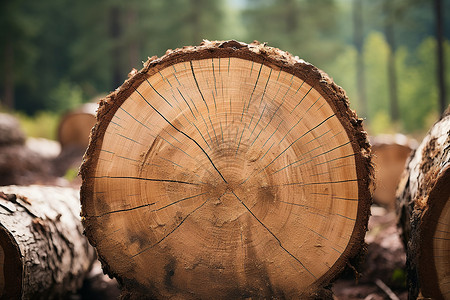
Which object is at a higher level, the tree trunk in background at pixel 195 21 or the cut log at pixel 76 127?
the tree trunk in background at pixel 195 21

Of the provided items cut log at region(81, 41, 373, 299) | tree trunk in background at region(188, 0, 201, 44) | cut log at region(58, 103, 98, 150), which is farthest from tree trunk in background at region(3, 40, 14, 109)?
cut log at region(81, 41, 373, 299)

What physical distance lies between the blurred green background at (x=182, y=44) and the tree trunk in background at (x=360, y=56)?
0.25 feet

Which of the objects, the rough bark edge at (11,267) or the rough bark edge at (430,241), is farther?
the rough bark edge at (11,267)

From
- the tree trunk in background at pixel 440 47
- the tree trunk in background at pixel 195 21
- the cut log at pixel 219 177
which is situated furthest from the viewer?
the tree trunk in background at pixel 195 21

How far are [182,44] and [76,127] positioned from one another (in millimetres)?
8883

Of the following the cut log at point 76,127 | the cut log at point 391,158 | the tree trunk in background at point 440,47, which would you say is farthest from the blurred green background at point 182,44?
the cut log at point 391,158

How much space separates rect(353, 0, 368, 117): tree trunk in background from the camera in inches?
784

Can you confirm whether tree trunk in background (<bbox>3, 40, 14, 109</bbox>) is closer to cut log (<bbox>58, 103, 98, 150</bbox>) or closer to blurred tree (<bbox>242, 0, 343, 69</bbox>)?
cut log (<bbox>58, 103, 98, 150</bbox>)

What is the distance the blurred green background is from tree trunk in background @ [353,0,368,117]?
8cm

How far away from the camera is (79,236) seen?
7.95 feet

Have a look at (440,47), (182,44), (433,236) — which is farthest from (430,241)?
(182,44)

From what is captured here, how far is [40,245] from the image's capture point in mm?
1939

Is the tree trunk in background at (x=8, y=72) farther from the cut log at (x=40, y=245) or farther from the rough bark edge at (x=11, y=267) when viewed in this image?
the rough bark edge at (x=11, y=267)

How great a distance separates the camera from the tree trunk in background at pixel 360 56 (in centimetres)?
1992
